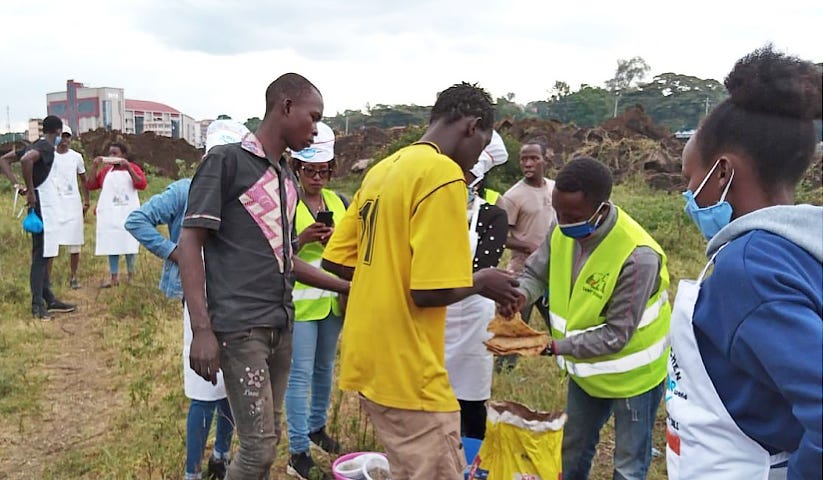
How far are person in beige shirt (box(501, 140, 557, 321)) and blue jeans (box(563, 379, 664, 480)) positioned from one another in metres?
2.14

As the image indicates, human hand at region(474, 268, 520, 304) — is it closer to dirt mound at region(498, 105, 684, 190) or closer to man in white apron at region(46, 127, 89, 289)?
man in white apron at region(46, 127, 89, 289)

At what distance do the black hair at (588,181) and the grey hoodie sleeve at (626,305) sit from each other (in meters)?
0.27

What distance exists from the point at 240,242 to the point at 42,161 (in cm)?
499

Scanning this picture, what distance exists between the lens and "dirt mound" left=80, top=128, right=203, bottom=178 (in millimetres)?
26812

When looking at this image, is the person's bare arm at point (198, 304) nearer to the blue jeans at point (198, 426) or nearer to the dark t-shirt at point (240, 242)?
Result: the dark t-shirt at point (240, 242)

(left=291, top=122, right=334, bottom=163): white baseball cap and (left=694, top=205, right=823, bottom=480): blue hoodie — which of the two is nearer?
(left=694, top=205, right=823, bottom=480): blue hoodie

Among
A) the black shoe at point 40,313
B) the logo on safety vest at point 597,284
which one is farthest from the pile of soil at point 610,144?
the logo on safety vest at point 597,284

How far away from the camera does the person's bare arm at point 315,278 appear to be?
2.81 m

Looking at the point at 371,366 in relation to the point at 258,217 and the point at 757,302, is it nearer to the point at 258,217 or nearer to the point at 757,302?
the point at 258,217

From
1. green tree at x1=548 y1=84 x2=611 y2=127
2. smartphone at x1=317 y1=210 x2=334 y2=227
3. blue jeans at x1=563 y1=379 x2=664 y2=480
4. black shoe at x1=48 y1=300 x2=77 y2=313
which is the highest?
green tree at x1=548 y1=84 x2=611 y2=127

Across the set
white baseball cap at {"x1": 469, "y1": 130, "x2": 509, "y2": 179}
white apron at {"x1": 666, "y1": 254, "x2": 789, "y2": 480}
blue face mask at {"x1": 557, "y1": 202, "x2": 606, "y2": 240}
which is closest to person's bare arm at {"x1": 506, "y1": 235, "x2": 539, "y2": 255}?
white baseball cap at {"x1": 469, "y1": 130, "x2": 509, "y2": 179}

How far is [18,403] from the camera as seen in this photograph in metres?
4.38

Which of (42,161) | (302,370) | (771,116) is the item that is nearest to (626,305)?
(771,116)

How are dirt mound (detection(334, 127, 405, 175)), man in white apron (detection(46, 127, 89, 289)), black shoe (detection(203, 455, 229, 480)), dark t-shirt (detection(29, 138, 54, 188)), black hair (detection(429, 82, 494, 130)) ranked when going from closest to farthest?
black hair (detection(429, 82, 494, 130)) → black shoe (detection(203, 455, 229, 480)) → dark t-shirt (detection(29, 138, 54, 188)) → man in white apron (detection(46, 127, 89, 289)) → dirt mound (detection(334, 127, 405, 175))
